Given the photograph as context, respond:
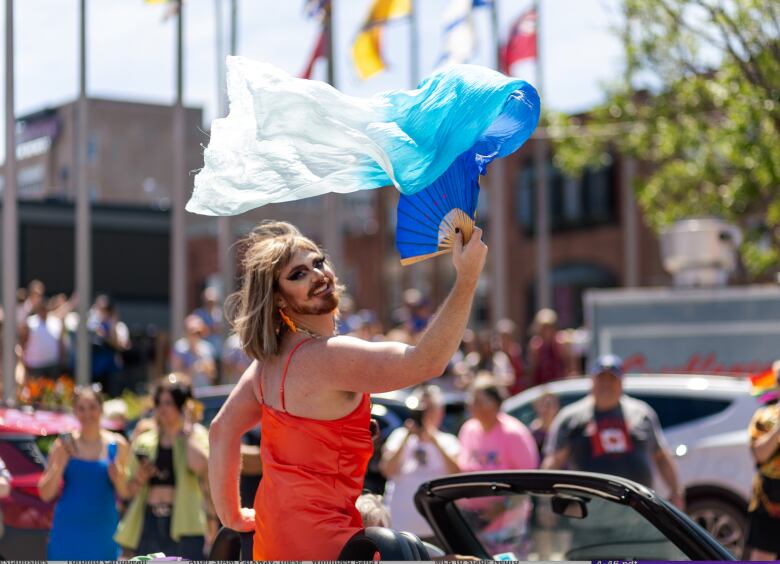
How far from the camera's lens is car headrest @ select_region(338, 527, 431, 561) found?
3646 mm

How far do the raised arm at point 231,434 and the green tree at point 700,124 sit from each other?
9.36 metres

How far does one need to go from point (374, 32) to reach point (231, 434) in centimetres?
1613

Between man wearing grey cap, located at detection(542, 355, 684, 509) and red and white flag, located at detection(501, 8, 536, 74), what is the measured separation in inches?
495

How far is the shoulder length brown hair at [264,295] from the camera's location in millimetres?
3895

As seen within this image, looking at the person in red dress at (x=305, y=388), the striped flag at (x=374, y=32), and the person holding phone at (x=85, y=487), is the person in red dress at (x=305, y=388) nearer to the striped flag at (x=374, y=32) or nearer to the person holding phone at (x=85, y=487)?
the person holding phone at (x=85, y=487)

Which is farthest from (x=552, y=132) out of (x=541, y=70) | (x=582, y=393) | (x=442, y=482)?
(x=442, y=482)

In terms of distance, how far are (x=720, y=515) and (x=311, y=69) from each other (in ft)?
32.2

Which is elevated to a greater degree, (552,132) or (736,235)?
(552,132)

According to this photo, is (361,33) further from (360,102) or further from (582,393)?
(360,102)

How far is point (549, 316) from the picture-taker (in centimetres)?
1619

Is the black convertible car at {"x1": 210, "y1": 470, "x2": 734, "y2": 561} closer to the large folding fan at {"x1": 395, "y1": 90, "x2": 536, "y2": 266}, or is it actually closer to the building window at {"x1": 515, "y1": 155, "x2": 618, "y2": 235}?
the large folding fan at {"x1": 395, "y1": 90, "x2": 536, "y2": 266}

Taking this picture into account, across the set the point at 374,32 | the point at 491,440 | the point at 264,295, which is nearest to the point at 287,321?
the point at 264,295

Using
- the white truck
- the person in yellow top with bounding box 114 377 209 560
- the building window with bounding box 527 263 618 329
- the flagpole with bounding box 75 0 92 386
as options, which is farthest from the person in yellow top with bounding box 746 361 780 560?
the building window with bounding box 527 263 618 329

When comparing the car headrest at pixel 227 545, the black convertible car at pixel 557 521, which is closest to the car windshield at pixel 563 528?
the black convertible car at pixel 557 521
